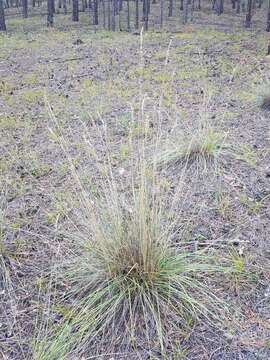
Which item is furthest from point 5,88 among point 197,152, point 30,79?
point 197,152

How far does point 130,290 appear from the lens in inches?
76.7

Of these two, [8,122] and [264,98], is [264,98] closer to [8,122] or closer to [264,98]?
[264,98]

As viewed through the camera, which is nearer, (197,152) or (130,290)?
(130,290)

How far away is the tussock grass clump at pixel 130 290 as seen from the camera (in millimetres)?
1849

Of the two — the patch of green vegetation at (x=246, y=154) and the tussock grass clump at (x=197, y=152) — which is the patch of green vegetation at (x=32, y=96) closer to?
the tussock grass clump at (x=197, y=152)

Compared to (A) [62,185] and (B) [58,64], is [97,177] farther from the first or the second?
(B) [58,64]

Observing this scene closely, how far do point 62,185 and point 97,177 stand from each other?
0.30m

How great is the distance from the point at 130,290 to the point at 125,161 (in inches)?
71.5

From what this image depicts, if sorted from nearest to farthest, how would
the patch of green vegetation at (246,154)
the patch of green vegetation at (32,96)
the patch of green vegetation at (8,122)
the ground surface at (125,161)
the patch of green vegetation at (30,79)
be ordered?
the ground surface at (125,161), the patch of green vegetation at (246,154), the patch of green vegetation at (8,122), the patch of green vegetation at (32,96), the patch of green vegetation at (30,79)

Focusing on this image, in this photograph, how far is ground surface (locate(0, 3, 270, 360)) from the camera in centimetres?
203


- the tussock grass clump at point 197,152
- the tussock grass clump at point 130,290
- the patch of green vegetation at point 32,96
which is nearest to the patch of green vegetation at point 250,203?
the tussock grass clump at point 197,152

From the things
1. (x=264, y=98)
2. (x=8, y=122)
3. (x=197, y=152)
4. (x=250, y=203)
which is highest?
(x=264, y=98)

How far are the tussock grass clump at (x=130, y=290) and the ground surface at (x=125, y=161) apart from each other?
13 cm

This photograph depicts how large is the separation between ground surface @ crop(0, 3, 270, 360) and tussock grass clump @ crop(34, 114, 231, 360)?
0.42ft
